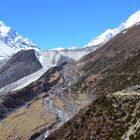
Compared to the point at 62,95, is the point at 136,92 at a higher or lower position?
lower

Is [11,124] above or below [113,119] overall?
above

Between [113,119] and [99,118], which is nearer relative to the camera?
[113,119]

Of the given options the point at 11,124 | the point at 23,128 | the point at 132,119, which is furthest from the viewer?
the point at 11,124

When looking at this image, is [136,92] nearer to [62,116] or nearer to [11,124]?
[62,116]

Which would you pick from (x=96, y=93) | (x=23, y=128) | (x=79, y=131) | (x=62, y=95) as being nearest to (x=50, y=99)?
(x=62, y=95)

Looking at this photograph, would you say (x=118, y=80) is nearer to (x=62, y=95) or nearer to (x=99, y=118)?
(x=62, y=95)

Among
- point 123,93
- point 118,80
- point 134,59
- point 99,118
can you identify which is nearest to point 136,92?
point 123,93

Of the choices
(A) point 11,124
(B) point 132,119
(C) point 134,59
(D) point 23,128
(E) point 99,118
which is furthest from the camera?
(C) point 134,59

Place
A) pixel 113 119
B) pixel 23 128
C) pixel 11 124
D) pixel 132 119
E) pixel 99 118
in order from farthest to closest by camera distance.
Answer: pixel 11 124 < pixel 23 128 < pixel 99 118 < pixel 113 119 < pixel 132 119

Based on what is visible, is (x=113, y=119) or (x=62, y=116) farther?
(x=62, y=116)
